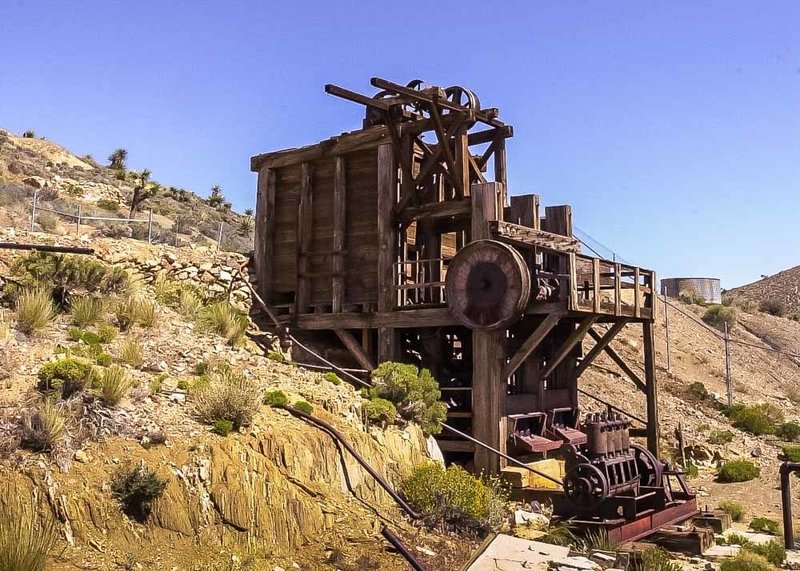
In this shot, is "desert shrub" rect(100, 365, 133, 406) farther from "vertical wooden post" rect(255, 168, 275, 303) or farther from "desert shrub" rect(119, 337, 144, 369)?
"vertical wooden post" rect(255, 168, 275, 303)

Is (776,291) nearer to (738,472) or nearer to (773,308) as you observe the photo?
(773,308)

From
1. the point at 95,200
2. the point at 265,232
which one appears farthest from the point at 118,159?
the point at 265,232

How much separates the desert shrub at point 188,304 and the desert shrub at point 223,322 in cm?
16

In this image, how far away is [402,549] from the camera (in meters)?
8.86

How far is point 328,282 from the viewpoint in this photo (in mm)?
18203

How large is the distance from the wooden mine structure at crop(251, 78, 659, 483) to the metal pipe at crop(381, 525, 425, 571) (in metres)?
5.58

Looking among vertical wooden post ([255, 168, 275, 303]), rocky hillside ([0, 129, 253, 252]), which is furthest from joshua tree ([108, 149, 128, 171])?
vertical wooden post ([255, 168, 275, 303])

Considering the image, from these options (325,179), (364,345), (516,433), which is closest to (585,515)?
(516,433)

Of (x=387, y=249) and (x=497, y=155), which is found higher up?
(x=497, y=155)

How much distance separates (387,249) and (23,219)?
52.7 feet

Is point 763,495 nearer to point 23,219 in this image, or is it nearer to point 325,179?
point 325,179

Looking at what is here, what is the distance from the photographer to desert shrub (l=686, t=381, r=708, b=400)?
2683 cm

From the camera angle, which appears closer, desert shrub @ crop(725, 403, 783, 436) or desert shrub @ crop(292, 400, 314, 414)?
desert shrub @ crop(292, 400, 314, 414)

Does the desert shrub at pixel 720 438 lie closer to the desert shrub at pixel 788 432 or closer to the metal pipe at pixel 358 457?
the desert shrub at pixel 788 432
